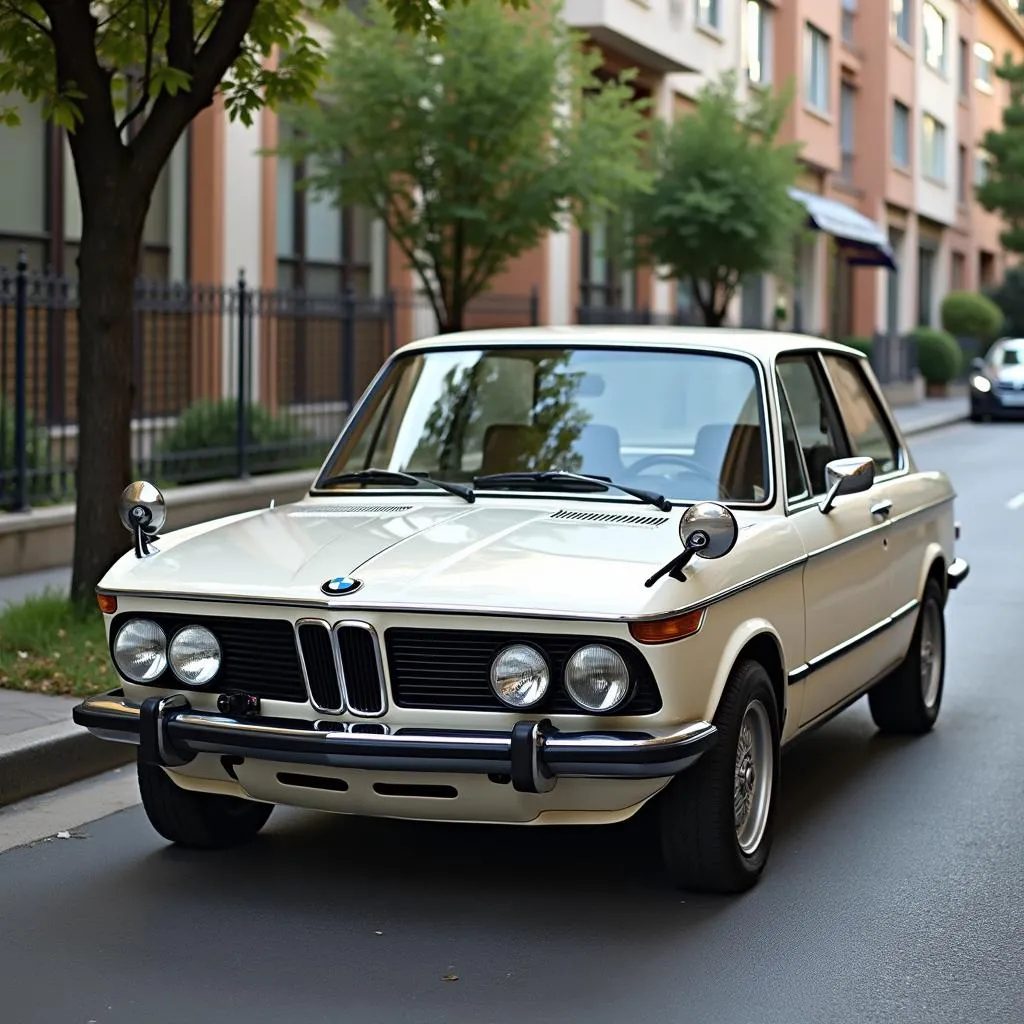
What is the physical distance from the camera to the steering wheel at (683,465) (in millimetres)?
6470

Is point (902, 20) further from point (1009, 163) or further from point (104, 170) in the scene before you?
point (104, 170)

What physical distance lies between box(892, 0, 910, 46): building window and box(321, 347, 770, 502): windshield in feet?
152

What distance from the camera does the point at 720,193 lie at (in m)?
27.5

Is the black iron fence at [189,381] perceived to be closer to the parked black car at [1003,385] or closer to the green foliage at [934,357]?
the parked black car at [1003,385]

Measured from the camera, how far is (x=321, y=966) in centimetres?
507

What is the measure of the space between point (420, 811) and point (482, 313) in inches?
839

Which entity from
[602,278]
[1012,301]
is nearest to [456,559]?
[602,278]

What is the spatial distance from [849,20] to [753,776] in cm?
4573

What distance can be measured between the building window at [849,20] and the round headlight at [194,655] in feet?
147

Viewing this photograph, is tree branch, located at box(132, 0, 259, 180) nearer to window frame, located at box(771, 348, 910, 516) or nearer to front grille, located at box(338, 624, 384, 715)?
window frame, located at box(771, 348, 910, 516)

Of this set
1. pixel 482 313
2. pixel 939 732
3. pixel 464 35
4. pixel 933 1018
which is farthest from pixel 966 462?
pixel 933 1018

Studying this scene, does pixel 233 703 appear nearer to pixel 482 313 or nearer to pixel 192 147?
pixel 192 147

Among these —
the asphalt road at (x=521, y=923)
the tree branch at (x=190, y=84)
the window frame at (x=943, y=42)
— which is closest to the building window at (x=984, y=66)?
the window frame at (x=943, y=42)

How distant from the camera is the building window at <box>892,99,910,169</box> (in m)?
52.4
